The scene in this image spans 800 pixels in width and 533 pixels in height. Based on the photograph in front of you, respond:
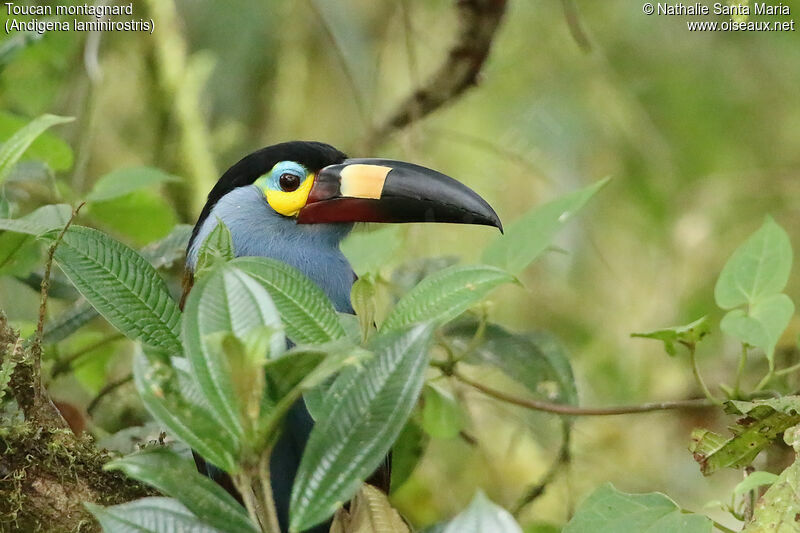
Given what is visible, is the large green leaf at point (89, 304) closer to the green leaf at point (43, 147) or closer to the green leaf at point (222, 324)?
the green leaf at point (43, 147)

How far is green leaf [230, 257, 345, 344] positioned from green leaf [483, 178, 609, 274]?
0.63 metres

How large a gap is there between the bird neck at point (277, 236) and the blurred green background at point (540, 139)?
1.61 feet

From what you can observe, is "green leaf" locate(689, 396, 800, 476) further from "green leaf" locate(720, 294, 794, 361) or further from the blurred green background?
the blurred green background

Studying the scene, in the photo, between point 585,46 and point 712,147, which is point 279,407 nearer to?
point 585,46

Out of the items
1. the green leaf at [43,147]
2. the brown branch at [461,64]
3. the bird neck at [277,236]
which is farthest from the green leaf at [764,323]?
the green leaf at [43,147]

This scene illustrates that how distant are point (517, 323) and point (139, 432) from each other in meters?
2.51

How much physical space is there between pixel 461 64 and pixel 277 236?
0.90 m

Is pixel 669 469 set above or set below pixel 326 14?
below

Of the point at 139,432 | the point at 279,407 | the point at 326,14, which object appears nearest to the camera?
the point at 279,407

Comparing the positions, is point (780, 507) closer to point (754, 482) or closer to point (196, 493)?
Result: point (754, 482)

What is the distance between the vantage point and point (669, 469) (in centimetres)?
412

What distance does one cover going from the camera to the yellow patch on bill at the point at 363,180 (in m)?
2.43

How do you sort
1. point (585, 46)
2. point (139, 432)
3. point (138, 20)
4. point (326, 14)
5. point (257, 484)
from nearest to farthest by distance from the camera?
point (257, 484) < point (139, 432) < point (585, 46) < point (138, 20) < point (326, 14)

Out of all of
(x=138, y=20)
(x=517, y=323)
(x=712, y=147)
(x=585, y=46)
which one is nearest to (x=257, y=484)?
(x=585, y=46)
